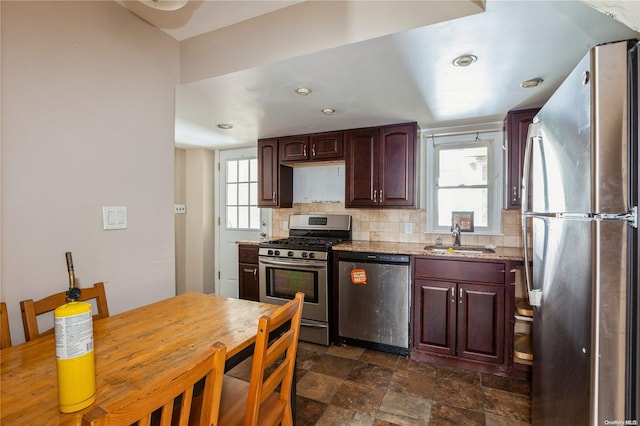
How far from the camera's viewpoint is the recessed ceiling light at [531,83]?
1929 millimetres

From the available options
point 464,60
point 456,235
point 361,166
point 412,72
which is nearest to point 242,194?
point 361,166

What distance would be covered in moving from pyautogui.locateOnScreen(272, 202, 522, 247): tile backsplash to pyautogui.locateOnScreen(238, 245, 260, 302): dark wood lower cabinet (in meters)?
0.84

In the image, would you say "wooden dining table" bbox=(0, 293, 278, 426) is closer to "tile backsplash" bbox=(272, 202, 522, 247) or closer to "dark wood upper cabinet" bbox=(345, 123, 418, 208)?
"dark wood upper cabinet" bbox=(345, 123, 418, 208)

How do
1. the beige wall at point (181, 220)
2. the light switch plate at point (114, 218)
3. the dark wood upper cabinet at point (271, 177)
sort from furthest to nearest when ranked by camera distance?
1. the beige wall at point (181, 220)
2. the dark wood upper cabinet at point (271, 177)
3. the light switch plate at point (114, 218)

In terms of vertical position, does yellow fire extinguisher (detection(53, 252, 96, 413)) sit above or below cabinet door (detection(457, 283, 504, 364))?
above

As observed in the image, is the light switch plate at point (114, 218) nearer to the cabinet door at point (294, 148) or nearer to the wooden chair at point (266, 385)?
the wooden chair at point (266, 385)

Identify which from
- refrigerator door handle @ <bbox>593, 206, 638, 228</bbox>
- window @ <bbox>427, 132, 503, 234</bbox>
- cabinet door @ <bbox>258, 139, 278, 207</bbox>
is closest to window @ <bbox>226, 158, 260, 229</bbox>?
cabinet door @ <bbox>258, 139, 278, 207</bbox>

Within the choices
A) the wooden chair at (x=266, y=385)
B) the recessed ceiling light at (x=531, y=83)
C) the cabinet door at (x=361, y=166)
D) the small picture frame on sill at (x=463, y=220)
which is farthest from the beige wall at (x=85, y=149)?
the small picture frame on sill at (x=463, y=220)

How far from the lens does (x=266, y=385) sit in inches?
42.9

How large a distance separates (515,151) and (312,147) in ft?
6.36

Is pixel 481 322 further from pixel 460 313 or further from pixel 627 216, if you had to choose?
pixel 627 216

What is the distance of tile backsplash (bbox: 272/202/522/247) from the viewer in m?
2.88

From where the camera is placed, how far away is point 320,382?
229cm

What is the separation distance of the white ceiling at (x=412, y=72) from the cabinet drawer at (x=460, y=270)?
130 cm
